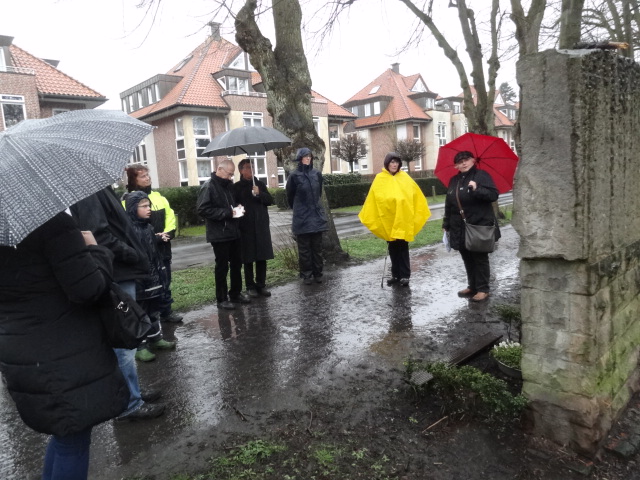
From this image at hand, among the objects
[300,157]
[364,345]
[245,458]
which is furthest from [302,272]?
[245,458]

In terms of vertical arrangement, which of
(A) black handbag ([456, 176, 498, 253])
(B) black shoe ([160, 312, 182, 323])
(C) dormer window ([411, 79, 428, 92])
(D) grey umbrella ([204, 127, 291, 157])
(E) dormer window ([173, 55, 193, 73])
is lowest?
(B) black shoe ([160, 312, 182, 323])

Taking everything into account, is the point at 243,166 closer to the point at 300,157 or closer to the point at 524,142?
the point at 300,157

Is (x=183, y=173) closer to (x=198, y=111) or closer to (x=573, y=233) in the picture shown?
(x=198, y=111)

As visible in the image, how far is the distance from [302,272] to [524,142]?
16.6 feet

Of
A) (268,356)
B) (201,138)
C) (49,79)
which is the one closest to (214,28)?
(268,356)

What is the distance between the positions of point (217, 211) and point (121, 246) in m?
2.50

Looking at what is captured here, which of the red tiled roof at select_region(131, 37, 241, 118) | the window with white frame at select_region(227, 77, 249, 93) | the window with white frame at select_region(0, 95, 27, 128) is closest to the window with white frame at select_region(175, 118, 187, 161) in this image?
the red tiled roof at select_region(131, 37, 241, 118)

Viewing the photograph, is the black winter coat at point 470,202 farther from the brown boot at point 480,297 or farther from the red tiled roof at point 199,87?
the red tiled roof at point 199,87

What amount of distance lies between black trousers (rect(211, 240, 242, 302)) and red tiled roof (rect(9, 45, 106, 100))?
869 inches

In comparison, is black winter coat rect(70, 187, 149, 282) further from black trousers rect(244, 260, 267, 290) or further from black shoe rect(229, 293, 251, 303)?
black trousers rect(244, 260, 267, 290)

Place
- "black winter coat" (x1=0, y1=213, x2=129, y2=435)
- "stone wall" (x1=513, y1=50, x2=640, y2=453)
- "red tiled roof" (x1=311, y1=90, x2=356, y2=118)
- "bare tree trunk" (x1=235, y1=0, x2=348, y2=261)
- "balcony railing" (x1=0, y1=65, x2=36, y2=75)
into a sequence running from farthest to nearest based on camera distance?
1. "red tiled roof" (x1=311, y1=90, x2=356, y2=118)
2. "balcony railing" (x1=0, y1=65, x2=36, y2=75)
3. "bare tree trunk" (x1=235, y1=0, x2=348, y2=261)
4. "stone wall" (x1=513, y1=50, x2=640, y2=453)
5. "black winter coat" (x1=0, y1=213, x2=129, y2=435)

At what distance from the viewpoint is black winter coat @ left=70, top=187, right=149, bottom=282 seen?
3.14 metres

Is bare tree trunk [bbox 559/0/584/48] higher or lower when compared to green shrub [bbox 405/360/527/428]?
higher

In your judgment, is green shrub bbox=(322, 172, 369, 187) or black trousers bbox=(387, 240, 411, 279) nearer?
black trousers bbox=(387, 240, 411, 279)
